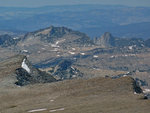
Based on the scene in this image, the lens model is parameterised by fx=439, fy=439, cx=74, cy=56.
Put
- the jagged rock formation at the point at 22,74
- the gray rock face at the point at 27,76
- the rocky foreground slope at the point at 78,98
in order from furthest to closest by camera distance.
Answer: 1. the gray rock face at the point at 27,76
2. the jagged rock formation at the point at 22,74
3. the rocky foreground slope at the point at 78,98

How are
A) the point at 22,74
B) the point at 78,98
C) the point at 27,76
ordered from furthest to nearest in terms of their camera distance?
the point at 27,76 → the point at 22,74 → the point at 78,98

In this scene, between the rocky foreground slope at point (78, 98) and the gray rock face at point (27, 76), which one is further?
the gray rock face at point (27, 76)

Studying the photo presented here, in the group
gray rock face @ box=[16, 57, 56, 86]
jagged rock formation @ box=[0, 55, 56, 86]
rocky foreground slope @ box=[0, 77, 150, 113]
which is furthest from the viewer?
gray rock face @ box=[16, 57, 56, 86]

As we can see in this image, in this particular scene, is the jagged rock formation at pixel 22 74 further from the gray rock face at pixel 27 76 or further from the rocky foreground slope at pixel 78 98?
the rocky foreground slope at pixel 78 98

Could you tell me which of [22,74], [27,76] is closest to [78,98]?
[22,74]

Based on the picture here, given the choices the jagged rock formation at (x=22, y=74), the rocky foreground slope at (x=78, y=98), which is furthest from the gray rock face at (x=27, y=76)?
the rocky foreground slope at (x=78, y=98)

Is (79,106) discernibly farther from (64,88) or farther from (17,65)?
(17,65)

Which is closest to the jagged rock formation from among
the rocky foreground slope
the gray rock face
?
the gray rock face

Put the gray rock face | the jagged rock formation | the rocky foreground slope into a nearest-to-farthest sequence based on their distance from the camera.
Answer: the rocky foreground slope, the jagged rock formation, the gray rock face

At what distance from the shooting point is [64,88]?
200 ft

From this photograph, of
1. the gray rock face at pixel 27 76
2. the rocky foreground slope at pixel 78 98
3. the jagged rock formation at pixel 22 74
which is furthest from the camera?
the gray rock face at pixel 27 76

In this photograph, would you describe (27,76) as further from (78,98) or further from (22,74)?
(78,98)

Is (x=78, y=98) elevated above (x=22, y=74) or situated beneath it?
situated beneath

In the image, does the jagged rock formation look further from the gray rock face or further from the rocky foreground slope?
the rocky foreground slope
